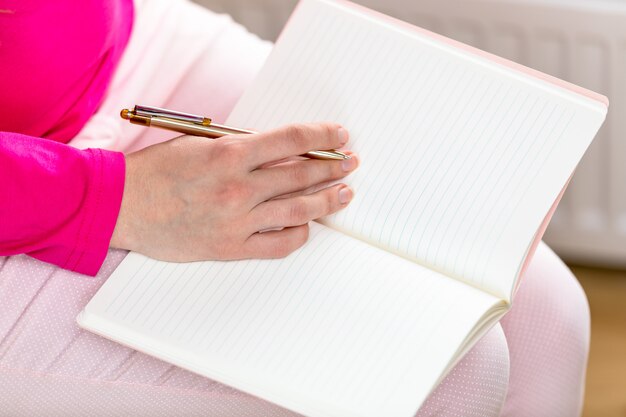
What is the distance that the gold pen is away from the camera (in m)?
0.81

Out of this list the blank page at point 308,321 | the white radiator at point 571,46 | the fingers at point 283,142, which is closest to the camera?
the blank page at point 308,321

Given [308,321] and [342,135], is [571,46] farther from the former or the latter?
[308,321]

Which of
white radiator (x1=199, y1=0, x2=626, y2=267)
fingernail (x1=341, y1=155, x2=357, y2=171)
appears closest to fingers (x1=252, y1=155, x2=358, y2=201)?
fingernail (x1=341, y1=155, x2=357, y2=171)

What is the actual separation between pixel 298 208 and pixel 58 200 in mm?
200

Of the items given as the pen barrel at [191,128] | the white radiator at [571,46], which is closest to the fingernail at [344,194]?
the pen barrel at [191,128]

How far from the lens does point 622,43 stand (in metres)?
1.31

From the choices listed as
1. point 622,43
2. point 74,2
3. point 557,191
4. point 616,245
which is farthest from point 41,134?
point 616,245

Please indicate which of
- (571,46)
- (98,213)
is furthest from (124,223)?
(571,46)

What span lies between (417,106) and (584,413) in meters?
0.68

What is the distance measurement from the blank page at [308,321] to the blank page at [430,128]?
0.03m

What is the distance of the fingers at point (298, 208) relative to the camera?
0.80 metres

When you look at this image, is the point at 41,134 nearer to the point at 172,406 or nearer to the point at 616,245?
the point at 172,406

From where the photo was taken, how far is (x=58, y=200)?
77 centimetres

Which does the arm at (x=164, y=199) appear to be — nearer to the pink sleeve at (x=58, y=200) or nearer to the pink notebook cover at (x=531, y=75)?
the pink sleeve at (x=58, y=200)
